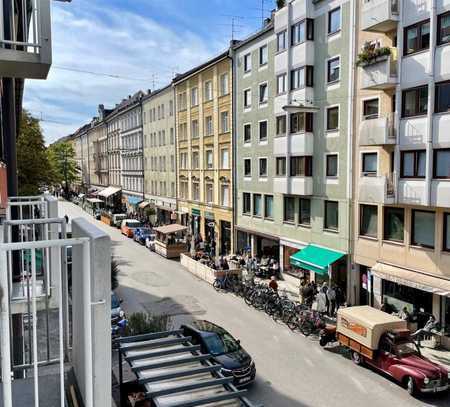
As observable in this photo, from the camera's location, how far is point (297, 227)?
25.4 meters

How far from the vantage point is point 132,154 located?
60.7 meters

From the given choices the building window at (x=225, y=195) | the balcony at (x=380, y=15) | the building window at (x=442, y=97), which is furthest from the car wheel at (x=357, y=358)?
the building window at (x=225, y=195)

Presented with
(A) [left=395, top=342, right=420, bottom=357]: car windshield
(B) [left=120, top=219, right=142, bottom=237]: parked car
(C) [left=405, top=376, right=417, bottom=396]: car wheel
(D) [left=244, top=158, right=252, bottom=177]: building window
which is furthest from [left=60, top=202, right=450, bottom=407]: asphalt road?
(B) [left=120, top=219, right=142, bottom=237]: parked car

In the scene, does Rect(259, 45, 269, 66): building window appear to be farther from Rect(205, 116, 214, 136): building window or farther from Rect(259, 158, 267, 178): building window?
Rect(205, 116, 214, 136): building window

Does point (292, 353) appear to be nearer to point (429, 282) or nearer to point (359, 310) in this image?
point (359, 310)

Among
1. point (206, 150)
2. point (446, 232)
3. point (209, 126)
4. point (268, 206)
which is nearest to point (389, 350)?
point (446, 232)

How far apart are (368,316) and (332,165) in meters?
9.90

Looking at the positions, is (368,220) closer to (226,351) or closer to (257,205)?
(226,351)

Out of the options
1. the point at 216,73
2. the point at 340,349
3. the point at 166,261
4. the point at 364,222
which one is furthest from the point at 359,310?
the point at 216,73

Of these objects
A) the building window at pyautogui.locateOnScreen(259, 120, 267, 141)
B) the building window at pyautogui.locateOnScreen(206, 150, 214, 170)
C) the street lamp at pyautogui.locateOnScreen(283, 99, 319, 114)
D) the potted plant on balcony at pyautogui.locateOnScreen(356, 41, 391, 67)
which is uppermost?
the potted plant on balcony at pyautogui.locateOnScreen(356, 41, 391, 67)

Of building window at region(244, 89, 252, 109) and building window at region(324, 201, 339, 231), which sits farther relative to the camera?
building window at region(244, 89, 252, 109)

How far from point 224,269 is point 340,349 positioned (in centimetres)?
1073

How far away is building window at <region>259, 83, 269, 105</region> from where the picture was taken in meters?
27.8

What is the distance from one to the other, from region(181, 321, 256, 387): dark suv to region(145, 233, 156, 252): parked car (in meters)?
22.4
